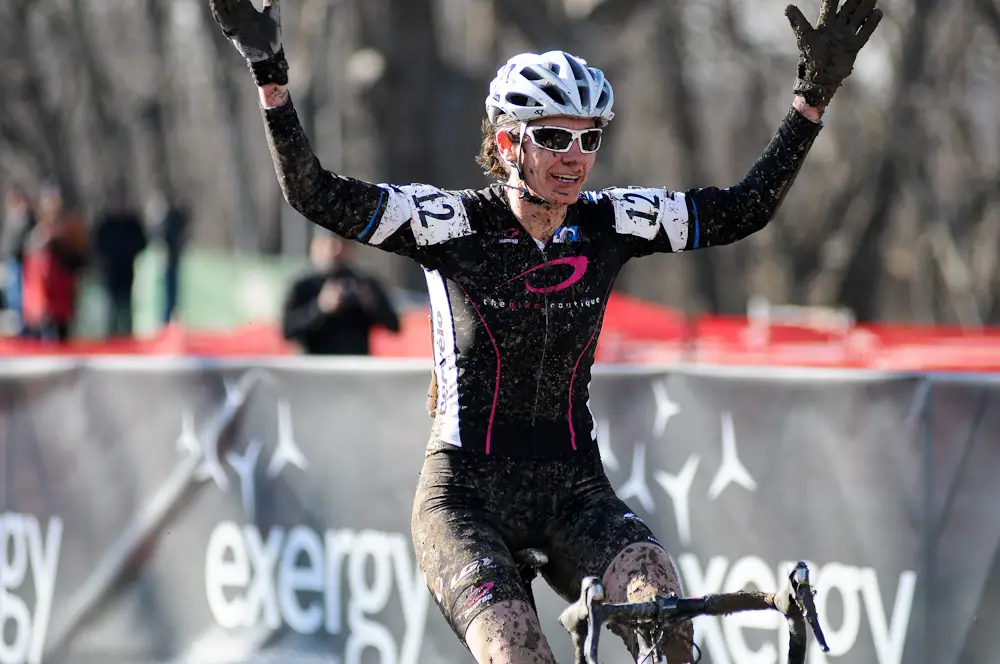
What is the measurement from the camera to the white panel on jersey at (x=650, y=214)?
4422 millimetres

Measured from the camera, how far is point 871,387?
232 inches

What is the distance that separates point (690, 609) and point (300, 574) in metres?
3.39

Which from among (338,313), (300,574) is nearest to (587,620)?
(300,574)

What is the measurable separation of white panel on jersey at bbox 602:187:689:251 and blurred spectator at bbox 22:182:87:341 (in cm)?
1060

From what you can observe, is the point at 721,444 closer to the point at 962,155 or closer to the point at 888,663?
the point at 888,663

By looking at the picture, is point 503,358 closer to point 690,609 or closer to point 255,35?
point 690,609

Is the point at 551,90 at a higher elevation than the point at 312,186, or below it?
higher

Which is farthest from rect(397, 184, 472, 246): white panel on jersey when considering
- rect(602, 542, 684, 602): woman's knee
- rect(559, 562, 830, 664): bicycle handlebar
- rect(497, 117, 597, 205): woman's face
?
rect(559, 562, 830, 664): bicycle handlebar

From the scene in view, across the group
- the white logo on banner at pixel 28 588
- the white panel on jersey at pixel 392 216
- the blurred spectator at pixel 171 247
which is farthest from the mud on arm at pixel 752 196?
the blurred spectator at pixel 171 247

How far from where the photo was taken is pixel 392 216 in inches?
165

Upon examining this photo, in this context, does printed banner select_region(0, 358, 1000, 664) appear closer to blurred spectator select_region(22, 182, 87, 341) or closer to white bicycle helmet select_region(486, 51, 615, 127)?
white bicycle helmet select_region(486, 51, 615, 127)

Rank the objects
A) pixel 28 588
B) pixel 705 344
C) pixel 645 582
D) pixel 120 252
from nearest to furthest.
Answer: pixel 645 582
pixel 28 588
pixel 705 344
pixel 120 252

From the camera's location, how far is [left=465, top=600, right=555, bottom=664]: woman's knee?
3.75 meters

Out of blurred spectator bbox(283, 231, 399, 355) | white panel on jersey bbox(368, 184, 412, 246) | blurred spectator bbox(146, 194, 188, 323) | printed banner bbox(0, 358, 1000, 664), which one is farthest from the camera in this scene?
blurred spectator bbox(146, 194, 188, 323)
